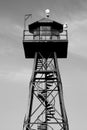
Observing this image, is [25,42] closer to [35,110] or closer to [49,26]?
[49,26]

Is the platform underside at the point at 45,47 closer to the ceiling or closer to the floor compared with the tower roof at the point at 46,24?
closer to the floor

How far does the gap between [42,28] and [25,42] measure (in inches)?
97.0

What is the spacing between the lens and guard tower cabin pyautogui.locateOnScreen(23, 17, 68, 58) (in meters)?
39.7

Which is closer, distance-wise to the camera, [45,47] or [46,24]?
[45,47]

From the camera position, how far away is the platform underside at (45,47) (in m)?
39.7

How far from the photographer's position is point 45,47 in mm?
40062

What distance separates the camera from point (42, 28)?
4088cm

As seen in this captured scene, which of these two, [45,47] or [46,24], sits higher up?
[46,24]

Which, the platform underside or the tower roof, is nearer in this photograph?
the platform underside

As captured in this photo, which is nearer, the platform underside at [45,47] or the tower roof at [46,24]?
the platform underside at [45,47]

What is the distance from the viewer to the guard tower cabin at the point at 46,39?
39.7 meters

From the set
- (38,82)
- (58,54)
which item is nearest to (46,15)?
(58,54)

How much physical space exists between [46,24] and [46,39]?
170cm

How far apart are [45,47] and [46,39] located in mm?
754
